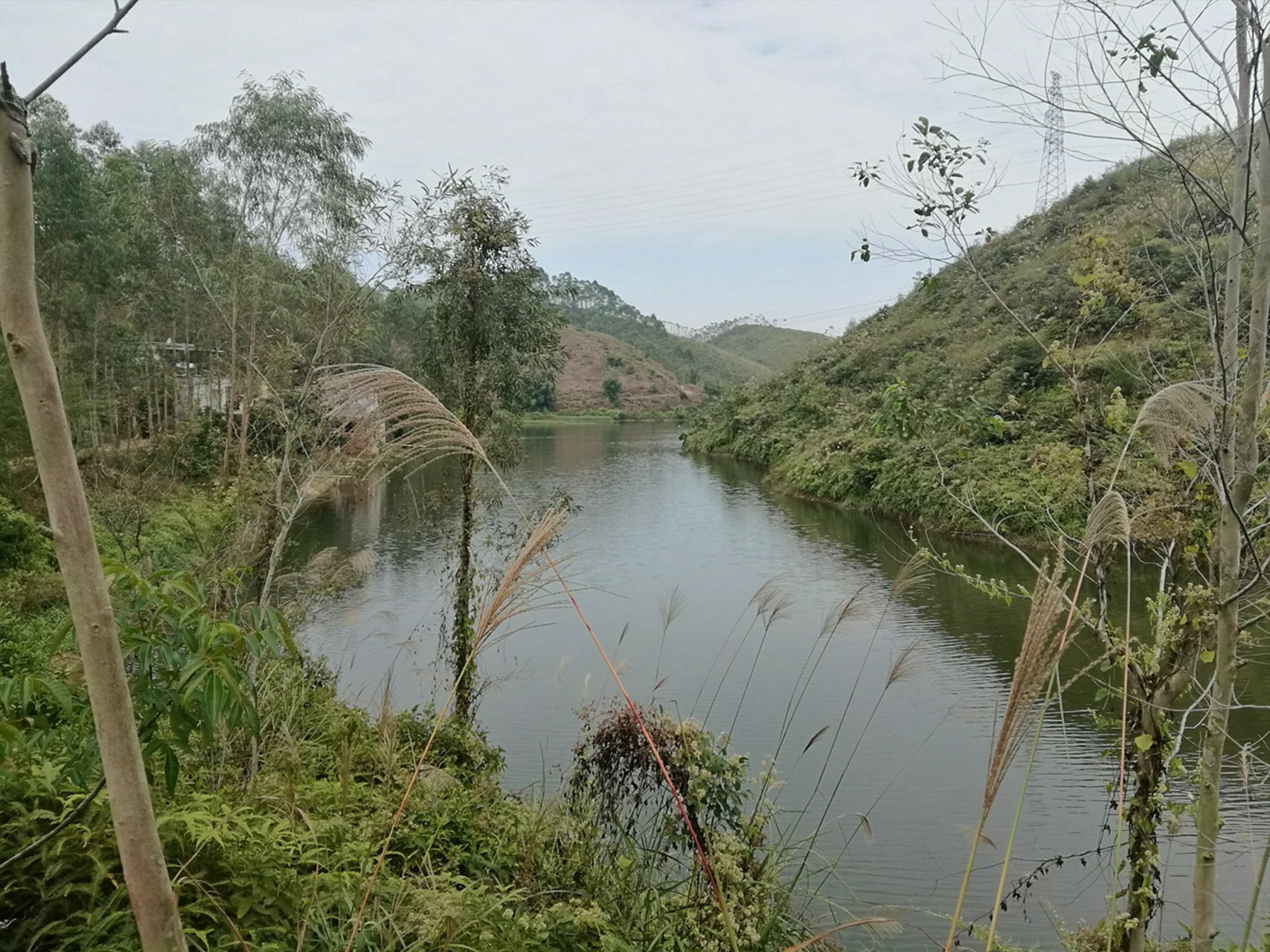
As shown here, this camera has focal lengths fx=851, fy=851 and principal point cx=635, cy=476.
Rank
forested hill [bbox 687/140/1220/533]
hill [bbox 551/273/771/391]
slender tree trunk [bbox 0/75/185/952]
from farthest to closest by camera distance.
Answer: hill [bbox 551/273/771/391] → forested hill [bbox 687/140/1220/533] → slender tree trunk [bbox 0/75/185/952]

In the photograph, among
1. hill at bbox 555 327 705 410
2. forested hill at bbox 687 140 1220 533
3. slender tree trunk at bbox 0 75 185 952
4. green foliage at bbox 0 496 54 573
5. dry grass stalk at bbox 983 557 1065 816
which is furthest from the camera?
hill at bbox 555 327 705 410

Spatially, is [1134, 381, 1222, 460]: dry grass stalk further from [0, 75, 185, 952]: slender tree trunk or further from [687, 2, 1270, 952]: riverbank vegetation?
[0, 75, 185, 952]: slender tree trunk

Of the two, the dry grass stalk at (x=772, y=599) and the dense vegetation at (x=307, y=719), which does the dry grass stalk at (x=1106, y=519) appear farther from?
the dry grass stalk at (x=772, y=599)

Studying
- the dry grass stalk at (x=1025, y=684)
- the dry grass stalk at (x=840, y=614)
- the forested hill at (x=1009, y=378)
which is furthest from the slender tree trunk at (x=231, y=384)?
the dry grass stalk at (x=1025, y=684)

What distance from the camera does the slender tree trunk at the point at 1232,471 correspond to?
198 cm

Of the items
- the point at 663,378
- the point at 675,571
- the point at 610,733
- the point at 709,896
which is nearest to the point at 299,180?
the point at 675,571

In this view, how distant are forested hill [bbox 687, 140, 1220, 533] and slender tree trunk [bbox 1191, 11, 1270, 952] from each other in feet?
0.89

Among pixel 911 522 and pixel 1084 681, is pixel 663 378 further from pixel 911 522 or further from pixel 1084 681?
pixel 1084 681

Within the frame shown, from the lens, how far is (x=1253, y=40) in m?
1.90

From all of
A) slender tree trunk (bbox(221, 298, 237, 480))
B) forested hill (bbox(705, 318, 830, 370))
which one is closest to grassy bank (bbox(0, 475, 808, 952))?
slender tree trunk (bbox(221, 298, 237, 480))

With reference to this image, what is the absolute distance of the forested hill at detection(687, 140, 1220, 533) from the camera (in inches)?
107

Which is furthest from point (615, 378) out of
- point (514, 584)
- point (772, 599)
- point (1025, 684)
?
point (1025, 684)

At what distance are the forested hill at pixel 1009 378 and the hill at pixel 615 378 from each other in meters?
21.1

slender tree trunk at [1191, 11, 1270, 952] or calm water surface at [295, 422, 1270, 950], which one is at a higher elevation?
slender tree trunk at [1191, 11, 1270, 952]
